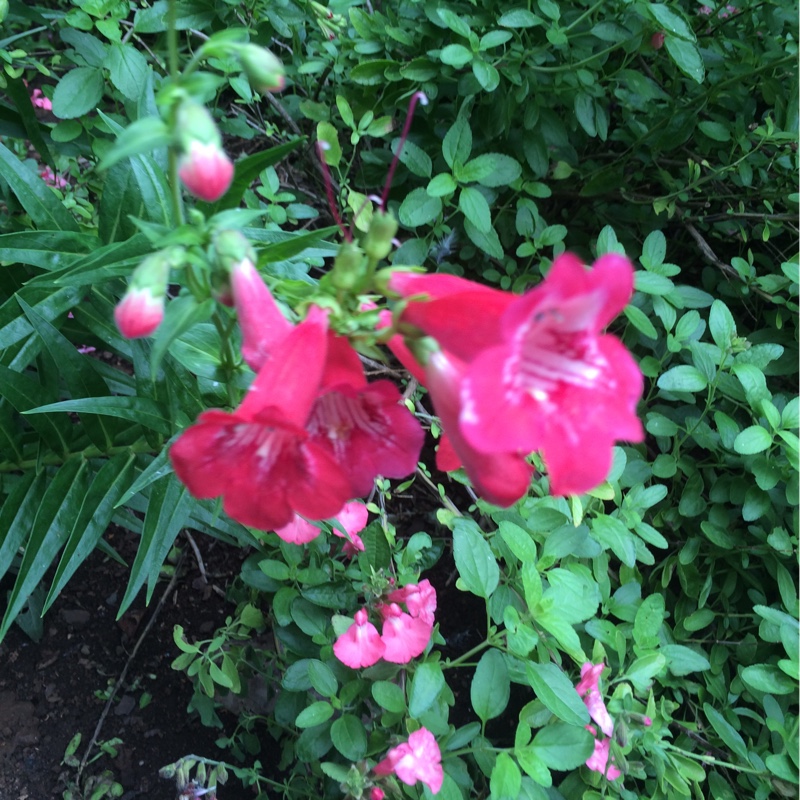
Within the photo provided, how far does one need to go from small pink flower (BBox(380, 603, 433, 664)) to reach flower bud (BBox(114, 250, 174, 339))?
0.76 meters

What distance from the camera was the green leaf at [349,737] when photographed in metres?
1.21

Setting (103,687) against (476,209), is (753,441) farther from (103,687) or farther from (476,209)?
(103,687)

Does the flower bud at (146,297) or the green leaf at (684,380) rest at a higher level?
the flower bud at (146,297)

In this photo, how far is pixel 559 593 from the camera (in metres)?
1.22

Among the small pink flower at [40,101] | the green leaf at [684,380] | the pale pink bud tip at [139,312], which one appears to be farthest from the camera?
the small pink flower at [40,101]

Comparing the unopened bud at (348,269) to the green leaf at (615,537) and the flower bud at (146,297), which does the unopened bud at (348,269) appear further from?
the green leaf at (615,537)

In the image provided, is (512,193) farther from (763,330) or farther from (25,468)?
(25,468)

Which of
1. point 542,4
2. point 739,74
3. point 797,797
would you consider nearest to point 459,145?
point 542,4

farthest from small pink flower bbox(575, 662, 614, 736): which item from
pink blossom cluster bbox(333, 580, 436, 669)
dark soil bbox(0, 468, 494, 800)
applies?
dark soil bbox(0, 468, 494, 800)

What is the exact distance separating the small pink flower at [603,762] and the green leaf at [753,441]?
67cm

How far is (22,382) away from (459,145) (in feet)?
3.61

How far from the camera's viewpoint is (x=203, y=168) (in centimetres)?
66

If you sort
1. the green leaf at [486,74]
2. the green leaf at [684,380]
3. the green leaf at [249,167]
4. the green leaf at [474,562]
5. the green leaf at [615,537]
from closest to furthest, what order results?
the green leaf at [249,167]
the green leaf at [474,562]
the green leaf at [615,537]
the green leaf at [486,74]
the green leaf at [684,380]

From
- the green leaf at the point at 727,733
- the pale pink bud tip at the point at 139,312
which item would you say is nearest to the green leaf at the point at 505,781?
the green leaf at the point at 727,733
